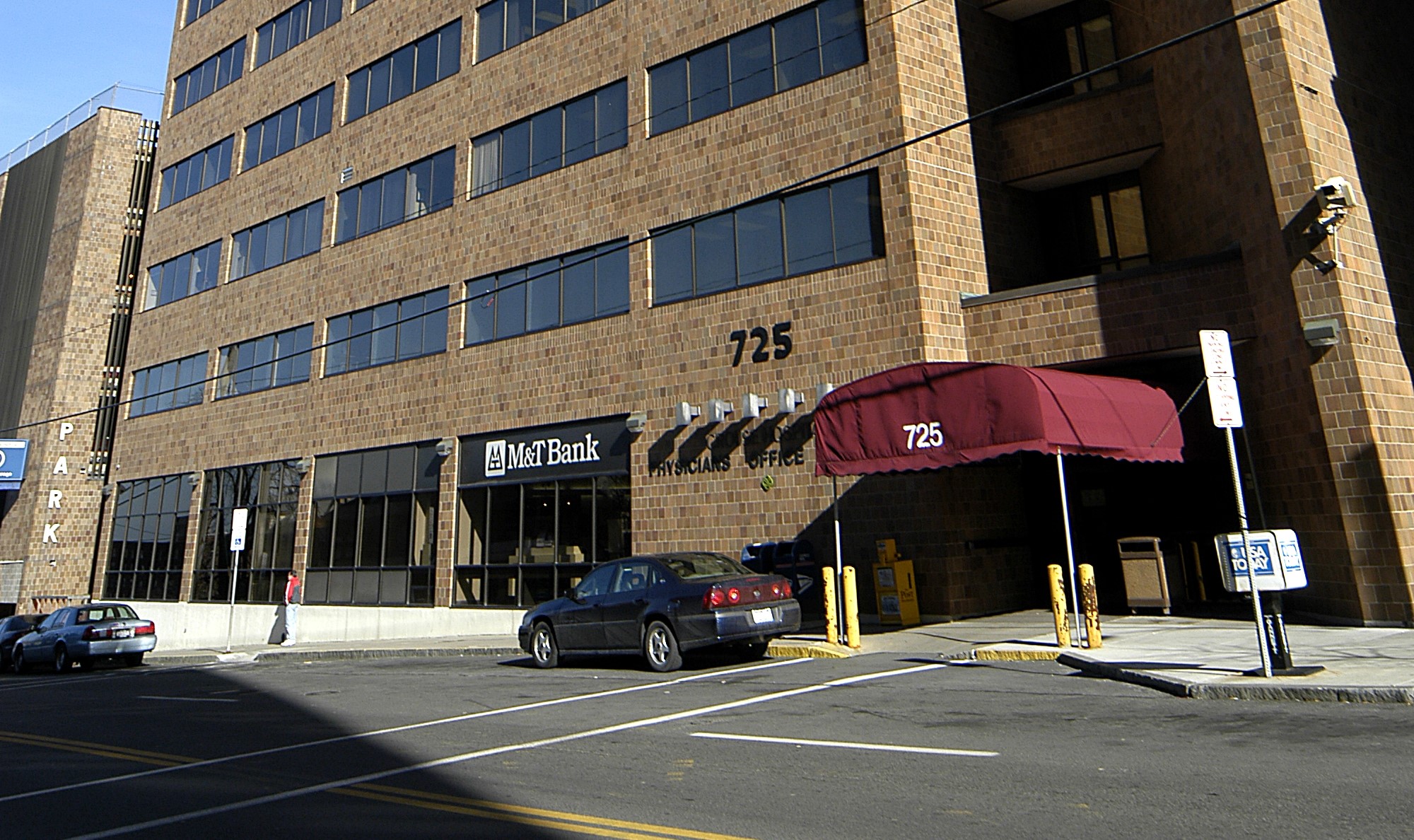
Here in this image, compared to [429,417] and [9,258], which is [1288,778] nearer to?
[429,417]

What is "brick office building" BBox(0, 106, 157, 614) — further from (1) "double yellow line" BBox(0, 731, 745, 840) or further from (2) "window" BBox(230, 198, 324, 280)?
(1) "double yellow line" BBox(0, 731, 745, 840)

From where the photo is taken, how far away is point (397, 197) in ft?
89.5

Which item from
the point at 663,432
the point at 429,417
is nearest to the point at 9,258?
the point at 429,417

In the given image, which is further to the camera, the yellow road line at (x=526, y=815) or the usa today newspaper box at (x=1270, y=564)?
the usa today newspaper box at (x=1270, y=564)

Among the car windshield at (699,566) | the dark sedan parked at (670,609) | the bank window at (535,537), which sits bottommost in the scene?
the dark sedan parked at (670,609)

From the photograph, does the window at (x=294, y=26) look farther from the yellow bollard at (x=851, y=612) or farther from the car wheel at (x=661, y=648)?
the yellow bollard at (x=851, y=612)

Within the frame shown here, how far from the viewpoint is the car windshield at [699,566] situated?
1253 cm

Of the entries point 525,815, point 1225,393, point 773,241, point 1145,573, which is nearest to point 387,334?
point 773,241

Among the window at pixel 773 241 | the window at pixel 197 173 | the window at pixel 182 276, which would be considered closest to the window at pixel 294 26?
the window at pixel 197 173

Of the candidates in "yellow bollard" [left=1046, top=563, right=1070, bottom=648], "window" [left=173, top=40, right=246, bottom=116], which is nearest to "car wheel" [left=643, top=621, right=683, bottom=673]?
"yellow bollard" [left=1046, top=563, right=1070, bottom=648]

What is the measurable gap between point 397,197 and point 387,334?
423 centimetres

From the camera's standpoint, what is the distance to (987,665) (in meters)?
11.1

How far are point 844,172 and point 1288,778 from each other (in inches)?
561

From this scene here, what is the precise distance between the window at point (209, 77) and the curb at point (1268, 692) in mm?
36805
